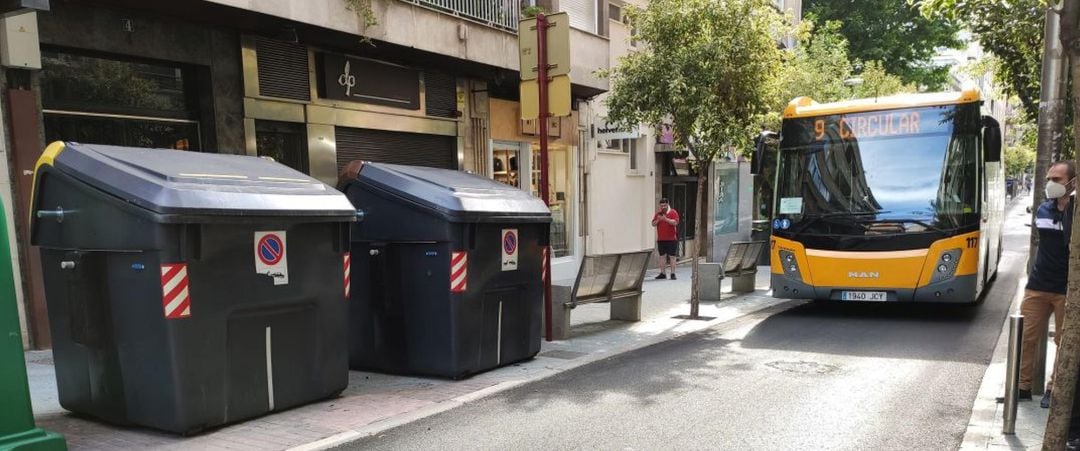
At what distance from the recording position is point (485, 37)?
38.7 feet

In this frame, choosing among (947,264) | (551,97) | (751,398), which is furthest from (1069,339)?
(947,264)

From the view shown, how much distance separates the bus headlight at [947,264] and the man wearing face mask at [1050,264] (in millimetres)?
3735

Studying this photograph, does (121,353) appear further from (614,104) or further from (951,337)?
(951,337)

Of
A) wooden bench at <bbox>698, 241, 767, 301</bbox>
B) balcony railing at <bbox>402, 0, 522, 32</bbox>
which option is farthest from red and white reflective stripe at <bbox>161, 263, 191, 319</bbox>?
wooden bench at <bbox>698, 241, 767, 301</bbox>

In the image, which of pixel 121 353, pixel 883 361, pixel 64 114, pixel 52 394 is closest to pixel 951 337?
pixel 883 361

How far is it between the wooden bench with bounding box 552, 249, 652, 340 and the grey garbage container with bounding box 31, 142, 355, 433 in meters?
3.62

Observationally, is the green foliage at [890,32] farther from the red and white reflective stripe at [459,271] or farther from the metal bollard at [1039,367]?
the red and white reflective stripe at [459,271]

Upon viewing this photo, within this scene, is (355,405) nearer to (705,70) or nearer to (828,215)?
(705,70)

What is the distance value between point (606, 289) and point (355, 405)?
428 cm

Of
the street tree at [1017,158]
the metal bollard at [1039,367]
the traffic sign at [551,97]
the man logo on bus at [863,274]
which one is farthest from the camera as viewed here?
the street tree at [1017,158]

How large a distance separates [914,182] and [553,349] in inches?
204

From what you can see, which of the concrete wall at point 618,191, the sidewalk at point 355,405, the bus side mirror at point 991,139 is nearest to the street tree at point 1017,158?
the concrete wall at point 618,191

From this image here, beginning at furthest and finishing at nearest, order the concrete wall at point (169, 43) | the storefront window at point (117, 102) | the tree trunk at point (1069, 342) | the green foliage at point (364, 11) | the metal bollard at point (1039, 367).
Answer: the green foliage at point (364, 11)
the storefront window at point (117, 102)
the concrete wall at point (169, 43)
the metal bollard at point (1039, 367)
the tree trunk at point (1069, 342)

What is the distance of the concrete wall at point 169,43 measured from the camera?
24.8 feet
